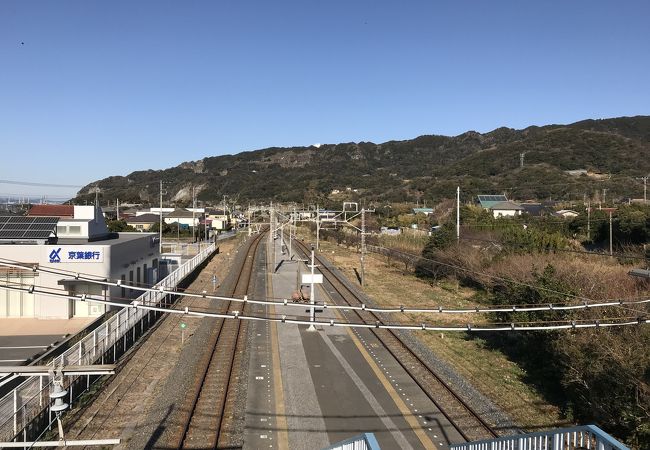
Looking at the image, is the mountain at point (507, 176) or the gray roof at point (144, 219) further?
the mountain at point (507, 176)

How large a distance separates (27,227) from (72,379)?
12189mm

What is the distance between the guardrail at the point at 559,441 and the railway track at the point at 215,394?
4.65 meters

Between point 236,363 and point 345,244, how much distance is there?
41933mm

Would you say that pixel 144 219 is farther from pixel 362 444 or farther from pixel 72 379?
pixel 362 444

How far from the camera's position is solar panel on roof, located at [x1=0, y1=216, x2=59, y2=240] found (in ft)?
64.2

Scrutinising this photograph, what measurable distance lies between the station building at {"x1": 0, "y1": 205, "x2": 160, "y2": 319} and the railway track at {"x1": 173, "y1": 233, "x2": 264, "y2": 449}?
4297 millimetres

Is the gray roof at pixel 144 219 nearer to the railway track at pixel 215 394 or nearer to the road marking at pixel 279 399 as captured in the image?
the railway track at pixel 215 394

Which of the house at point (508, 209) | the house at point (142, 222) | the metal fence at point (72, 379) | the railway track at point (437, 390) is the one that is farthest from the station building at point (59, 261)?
the house at point (508, 209)

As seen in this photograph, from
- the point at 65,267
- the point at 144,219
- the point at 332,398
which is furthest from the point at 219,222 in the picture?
the point at 332,398

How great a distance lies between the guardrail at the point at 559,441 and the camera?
406 centimetres

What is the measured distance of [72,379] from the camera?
10.4 meters

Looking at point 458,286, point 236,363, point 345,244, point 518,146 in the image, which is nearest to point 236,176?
point 518,146

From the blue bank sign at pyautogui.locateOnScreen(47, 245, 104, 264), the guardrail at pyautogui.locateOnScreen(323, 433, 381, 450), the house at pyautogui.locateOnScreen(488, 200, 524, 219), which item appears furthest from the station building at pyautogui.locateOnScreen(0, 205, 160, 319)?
the house at pyautogui.locateOnScreen(488, 200, 524, 219)

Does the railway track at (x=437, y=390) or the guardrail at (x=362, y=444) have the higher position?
the guardrail at (x=362, y=444)
